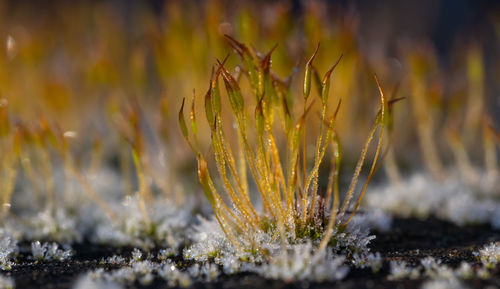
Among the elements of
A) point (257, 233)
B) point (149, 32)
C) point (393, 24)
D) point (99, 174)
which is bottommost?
point (257, 233)

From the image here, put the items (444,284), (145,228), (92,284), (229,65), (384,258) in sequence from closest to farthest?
(444,284)
(92,284)
(384,258)
(145,228)
(229,65)

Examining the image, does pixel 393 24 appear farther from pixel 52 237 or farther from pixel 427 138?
pixel 52 237

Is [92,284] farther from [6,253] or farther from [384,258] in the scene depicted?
[384,258]

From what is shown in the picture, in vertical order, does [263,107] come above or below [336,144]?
above

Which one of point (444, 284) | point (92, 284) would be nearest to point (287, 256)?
point (444, 284)

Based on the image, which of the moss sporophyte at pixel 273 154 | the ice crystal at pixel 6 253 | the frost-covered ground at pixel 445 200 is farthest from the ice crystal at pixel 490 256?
the ice crystal at pixel 6 253

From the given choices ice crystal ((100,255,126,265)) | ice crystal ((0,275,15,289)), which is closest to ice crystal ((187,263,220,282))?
ice crystal ((100,255,126,265))

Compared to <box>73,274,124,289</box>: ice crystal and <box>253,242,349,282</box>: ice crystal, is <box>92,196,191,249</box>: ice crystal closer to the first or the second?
<box>73,274,124,289</box>: ice crystal

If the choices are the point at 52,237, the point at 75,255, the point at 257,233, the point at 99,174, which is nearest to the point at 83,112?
the point at 99,174
